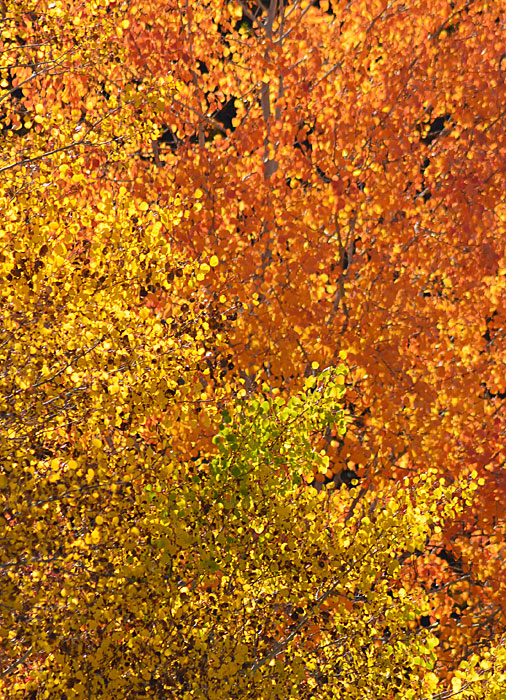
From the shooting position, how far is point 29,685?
4.98 meters

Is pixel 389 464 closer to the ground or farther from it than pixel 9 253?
closer to the ground

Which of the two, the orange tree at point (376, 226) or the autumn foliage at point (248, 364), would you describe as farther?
the orange tree at point (376, 226)

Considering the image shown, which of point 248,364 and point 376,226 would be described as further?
point 376,226

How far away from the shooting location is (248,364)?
938 centimetres

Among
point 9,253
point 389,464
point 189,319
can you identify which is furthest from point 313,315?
point 9,253

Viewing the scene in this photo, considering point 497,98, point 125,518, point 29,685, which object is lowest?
point 29,685

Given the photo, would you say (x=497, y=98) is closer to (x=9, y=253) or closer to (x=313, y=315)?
(x=313, y=315)

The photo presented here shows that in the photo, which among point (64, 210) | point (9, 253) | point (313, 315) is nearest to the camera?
point (9, 253)

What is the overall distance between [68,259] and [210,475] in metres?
1.80

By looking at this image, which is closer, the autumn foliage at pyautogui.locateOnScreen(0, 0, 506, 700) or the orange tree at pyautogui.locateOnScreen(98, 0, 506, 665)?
the autumn foliage at pyautogui.locateOnScreen(0, 0, 506, 700)

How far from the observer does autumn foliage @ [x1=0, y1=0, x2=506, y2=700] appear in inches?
204

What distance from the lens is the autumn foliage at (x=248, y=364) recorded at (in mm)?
5188

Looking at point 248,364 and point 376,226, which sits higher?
point 376,226

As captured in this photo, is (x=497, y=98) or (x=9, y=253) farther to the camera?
(x=497, y=98)
